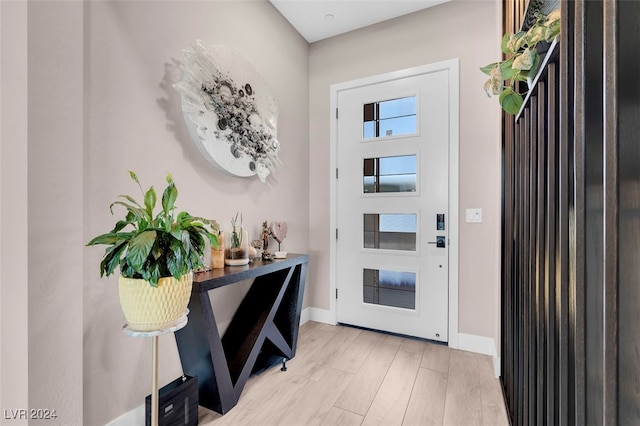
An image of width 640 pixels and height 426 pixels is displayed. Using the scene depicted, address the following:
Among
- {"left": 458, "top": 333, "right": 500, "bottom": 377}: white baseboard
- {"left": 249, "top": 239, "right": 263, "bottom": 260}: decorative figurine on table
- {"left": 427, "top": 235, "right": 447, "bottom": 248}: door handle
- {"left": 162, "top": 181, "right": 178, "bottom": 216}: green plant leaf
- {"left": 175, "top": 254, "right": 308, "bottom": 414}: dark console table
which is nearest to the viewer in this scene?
{"left": 162, "top": 181, "right": 178, "bottom": 216}: green plant leaf

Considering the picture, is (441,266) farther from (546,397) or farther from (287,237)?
(546,397)

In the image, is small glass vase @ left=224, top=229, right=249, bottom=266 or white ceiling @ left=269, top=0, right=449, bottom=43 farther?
white ceiling @ left=269, top=0, right=449, bottom=43

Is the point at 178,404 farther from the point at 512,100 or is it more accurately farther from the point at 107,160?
the point at 512,100

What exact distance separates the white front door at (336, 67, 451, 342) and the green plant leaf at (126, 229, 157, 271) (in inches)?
85.5

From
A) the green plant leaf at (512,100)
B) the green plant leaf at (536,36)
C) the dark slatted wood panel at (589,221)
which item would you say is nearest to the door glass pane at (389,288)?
the dark slatted wood panel at (589,221)

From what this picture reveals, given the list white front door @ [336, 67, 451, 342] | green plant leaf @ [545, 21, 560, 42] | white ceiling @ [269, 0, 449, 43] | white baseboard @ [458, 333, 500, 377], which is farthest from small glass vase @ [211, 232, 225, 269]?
white ceiling @ [269, 0, 449, 43]

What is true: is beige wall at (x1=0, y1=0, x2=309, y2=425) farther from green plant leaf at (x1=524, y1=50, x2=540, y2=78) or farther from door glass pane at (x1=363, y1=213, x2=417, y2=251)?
green plant leaf at (x1=524, y1=50, x2=540, y2=78)

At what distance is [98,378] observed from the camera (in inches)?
56.0

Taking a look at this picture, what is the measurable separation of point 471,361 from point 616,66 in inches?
95.2

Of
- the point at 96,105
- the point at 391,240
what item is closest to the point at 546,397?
the point at 391,240

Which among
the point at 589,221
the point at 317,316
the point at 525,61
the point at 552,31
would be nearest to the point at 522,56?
the point at 525,61

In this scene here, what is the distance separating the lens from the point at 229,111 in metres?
2.09

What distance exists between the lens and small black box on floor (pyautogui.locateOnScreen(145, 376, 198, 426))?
4.66ft

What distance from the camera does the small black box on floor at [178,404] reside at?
142cm
